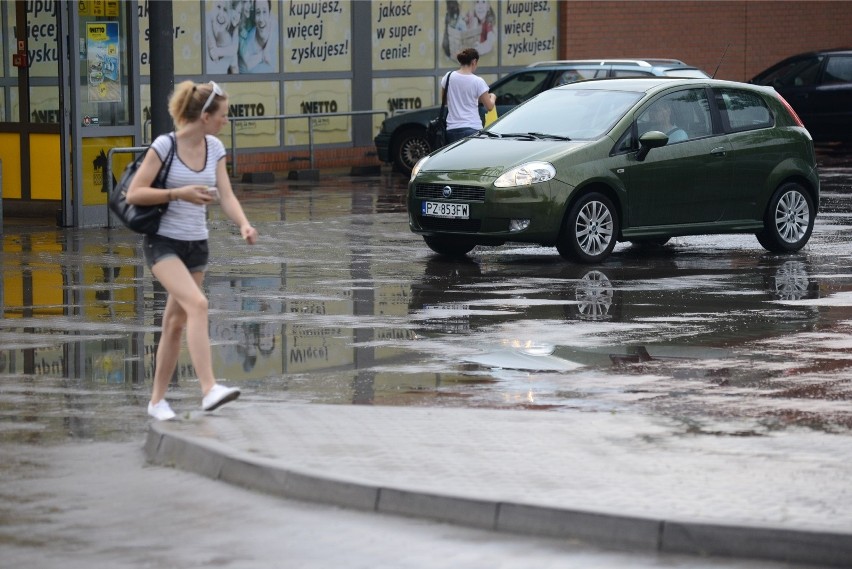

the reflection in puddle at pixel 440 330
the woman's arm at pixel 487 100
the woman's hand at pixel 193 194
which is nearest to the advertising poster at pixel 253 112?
the woman's arm at pixel 487 100

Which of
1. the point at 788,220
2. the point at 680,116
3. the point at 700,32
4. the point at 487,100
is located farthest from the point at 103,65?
the point at 700,32

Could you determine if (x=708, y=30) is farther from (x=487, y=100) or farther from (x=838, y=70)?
(x=487, y=100)

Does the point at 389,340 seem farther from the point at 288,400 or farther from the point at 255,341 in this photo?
the point at 288,400

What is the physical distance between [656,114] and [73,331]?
6.66 meters

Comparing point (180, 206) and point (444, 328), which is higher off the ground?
point (180, 206)

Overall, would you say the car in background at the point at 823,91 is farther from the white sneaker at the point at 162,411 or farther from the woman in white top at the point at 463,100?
the white sneaker at the point at 162,411

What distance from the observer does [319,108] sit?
28.3 meters

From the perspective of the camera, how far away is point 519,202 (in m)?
15.0

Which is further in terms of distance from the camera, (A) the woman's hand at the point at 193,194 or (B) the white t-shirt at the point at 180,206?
(B) the white t-shirt at the point at 180,206

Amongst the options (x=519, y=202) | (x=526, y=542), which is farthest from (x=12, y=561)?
(x=519, y=202)

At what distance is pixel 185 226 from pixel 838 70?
24313mm

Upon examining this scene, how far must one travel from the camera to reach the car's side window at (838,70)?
30.8 metres

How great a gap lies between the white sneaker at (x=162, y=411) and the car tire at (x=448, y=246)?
7.85 metres

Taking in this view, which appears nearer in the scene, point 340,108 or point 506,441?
point 506,441
